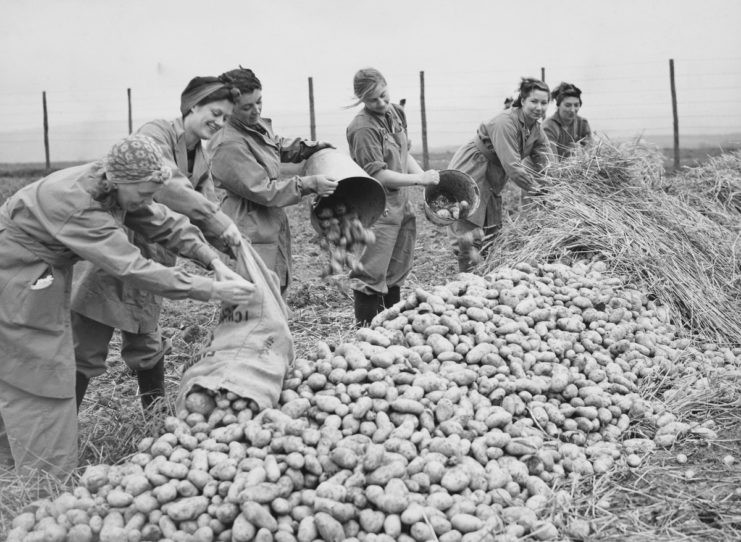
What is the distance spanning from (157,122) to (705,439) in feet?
9.23

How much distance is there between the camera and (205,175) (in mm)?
3938

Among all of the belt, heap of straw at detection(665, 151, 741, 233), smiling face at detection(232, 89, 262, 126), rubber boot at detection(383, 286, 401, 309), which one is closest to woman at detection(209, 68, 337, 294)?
smiling face at detection(232, 89, 262, 126)

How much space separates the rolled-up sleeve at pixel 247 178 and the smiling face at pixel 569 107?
115 inches

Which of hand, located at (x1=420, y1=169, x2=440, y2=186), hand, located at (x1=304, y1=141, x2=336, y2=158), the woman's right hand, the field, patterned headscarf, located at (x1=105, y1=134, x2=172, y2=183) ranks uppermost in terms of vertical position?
hand, located at (x1=304, y1=141, x2=336, y2=158)

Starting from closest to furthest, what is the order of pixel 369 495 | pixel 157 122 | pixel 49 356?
pixel 369 495 → pixel 49 356 → pixel 157 122

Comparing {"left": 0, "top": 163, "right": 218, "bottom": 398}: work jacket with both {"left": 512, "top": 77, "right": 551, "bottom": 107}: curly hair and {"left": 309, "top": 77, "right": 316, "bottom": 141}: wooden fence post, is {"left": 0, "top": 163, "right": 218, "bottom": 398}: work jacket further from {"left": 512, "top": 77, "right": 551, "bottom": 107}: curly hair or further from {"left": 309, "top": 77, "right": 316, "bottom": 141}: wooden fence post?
{"left": 309, "top": 77, "right": 316, "bottom": 141}: wooden fence post

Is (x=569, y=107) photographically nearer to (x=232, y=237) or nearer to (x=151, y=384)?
(x=232, y=237)

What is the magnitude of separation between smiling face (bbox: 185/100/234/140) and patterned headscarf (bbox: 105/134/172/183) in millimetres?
776

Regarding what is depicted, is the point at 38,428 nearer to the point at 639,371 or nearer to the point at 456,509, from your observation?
the point at 456,509

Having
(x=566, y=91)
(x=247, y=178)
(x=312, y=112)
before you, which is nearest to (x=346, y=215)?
(x=247, y=178)

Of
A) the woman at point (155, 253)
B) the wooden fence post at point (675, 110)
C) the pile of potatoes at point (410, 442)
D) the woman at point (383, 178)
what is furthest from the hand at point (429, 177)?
the wooden fence post at point (675, 110)

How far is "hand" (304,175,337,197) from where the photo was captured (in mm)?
3877

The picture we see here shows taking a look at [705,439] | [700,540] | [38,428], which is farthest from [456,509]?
[38,428]

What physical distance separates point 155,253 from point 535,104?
288 centimetres
